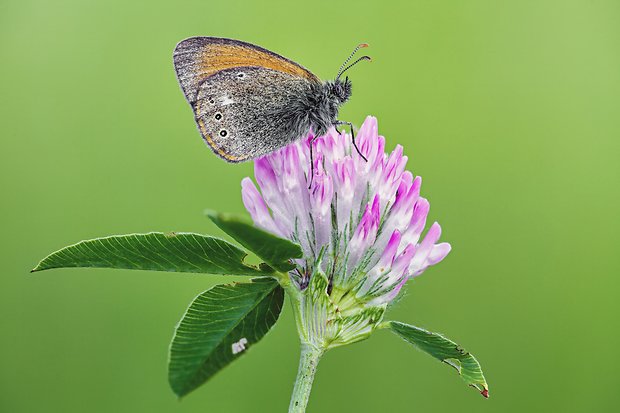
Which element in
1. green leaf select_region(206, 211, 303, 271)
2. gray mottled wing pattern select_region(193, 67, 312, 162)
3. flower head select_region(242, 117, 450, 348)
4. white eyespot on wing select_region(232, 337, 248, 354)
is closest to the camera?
green leaf select_region(206, 211, 303, 271)

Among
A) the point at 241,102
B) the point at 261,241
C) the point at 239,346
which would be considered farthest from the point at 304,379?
the point at 241,102

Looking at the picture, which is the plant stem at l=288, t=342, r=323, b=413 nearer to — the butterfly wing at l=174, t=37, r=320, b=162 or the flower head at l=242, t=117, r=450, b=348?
the flower head at l=242, t=117, r=450, b=348

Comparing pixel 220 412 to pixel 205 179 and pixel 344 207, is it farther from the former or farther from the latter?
pixel 344 207

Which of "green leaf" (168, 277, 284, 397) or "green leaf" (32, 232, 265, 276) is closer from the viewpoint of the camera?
"green leaf" (168, 277, 284, 397)

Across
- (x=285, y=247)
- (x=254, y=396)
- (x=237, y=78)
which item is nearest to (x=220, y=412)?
(x=254, y=396)

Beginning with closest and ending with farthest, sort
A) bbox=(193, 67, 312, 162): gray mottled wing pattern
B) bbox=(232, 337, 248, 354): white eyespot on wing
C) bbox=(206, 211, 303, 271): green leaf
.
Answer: bbox=(206, 211, 303, 271): green leaf, bbox=(232, 337, 248, 354): white eyespot on wing, bbox=(193, 67, 312, 162): gray mottled wing pattern

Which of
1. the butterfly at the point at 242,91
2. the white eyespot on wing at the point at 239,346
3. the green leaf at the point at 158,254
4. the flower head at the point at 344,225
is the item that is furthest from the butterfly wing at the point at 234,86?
the white eyespot on wing at the point at 239,346

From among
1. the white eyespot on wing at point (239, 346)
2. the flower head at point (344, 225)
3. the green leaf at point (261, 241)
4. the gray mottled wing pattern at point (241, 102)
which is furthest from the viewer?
the gray mottled wing pattern at point (241, 102)

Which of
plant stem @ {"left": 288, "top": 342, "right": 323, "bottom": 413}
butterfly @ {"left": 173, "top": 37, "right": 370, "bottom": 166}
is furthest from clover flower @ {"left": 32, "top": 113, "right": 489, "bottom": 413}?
butterfly @ {"left": 173, "top": 37, "right": 370, "bottom": 166}

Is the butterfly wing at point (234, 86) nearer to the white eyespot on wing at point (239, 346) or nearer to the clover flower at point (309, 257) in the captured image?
the clover flower at point (309, 257)
